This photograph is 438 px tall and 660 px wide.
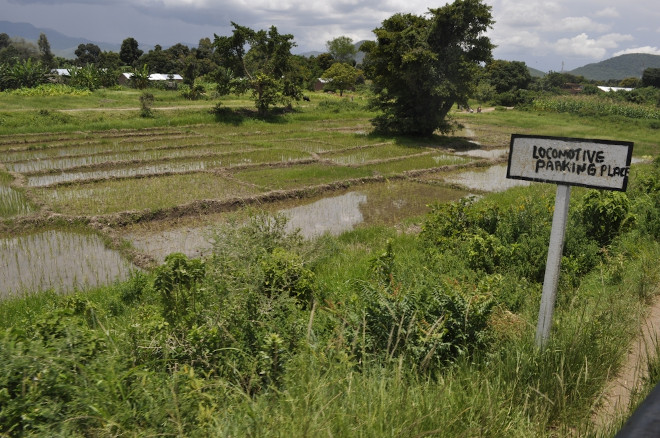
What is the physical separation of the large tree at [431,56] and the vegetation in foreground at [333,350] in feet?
50.8

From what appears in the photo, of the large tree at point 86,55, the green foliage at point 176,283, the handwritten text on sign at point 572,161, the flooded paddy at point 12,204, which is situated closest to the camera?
the handwritten text on sign at point 572,161

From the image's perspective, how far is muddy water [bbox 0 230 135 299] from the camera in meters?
6.95

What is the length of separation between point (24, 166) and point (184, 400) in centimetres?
1451

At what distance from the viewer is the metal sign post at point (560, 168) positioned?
10.1 feet

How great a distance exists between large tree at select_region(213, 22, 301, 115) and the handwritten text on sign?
22900 millimetres

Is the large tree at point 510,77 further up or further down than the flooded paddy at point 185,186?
further up

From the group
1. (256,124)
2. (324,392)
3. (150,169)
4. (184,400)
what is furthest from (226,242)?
(256,124)

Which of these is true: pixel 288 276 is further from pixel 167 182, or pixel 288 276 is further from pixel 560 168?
pixel 167 182

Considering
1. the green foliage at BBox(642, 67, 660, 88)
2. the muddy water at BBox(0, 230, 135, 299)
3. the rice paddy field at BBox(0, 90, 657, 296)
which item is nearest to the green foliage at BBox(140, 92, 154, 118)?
the rice paddy field at BBox(0, 90, 657, 296)

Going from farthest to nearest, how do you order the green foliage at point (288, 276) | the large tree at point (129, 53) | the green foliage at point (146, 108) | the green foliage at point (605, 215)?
1. the large tree at point (129, 53)
2. the green foliage at point (146, 108)
3. the green foliage at point (605, 215)
4. the green foliage at point (288, 276)

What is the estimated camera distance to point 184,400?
2.66 meters

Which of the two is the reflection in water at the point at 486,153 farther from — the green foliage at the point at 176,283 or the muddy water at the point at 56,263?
the green foliage at the point at 176,283

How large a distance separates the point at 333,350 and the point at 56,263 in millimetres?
6540

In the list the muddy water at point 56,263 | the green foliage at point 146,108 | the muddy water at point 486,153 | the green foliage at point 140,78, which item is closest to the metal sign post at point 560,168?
the muddy water at point 56,263
